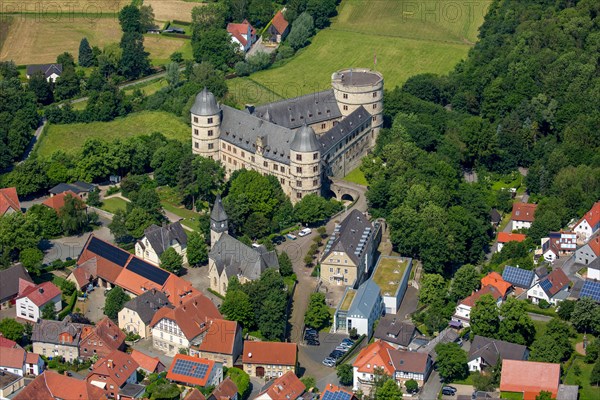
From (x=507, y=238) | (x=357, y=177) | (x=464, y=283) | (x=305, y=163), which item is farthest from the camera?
(x=357, y=177)

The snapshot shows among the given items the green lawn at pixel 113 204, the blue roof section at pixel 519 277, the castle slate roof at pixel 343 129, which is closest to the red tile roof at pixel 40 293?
the green lawn at pixel 113 204

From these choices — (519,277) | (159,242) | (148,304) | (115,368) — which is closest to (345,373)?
→ (115,368)

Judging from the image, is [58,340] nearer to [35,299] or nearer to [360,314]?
[35,299]

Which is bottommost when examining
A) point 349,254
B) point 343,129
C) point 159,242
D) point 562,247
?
point 159,242

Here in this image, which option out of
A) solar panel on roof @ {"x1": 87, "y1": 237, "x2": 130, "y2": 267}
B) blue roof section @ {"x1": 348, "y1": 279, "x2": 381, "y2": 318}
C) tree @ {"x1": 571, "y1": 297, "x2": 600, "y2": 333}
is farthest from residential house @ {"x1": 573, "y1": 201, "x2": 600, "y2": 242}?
solar panel on roof @ {"x1": 87, "y1": 237, "x2": 130, "y2": 267}

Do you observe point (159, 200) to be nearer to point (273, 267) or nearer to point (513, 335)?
point (273, 267)

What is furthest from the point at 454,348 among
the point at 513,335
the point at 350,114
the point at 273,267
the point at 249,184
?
the point at 350,114
